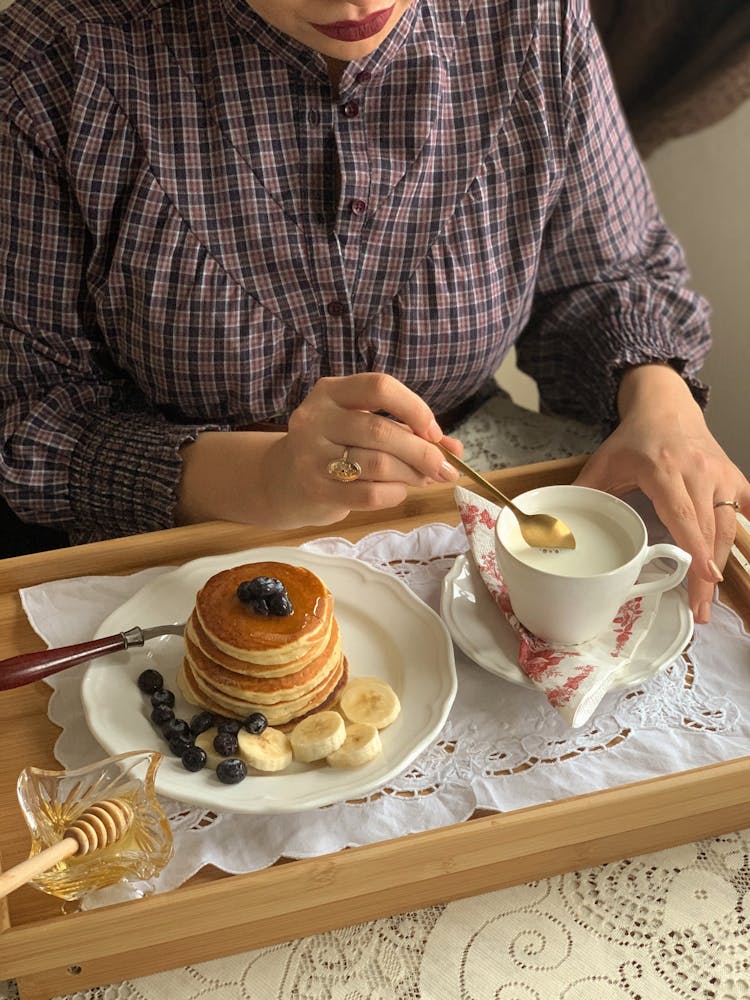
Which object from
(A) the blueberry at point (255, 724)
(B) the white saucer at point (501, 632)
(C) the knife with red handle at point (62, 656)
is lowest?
(C) the knife with red handle at point (62, 656)

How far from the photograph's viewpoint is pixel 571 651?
1.02 m

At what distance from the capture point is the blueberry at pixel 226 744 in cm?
93

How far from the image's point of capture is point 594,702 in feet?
3.16

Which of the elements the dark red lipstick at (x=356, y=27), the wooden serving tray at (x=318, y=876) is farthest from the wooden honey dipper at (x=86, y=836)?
the dark red lipstick at (x=356, y=27)

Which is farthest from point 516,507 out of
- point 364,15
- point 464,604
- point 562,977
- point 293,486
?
point 364,15

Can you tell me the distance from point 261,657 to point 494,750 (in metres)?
0.23

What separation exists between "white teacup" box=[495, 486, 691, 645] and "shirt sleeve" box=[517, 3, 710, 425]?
404 millimetres

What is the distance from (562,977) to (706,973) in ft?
0.40

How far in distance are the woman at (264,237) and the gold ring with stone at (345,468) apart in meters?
0.06

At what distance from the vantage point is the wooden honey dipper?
2.59 feet

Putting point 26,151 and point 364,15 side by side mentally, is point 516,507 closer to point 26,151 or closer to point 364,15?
point 364,15

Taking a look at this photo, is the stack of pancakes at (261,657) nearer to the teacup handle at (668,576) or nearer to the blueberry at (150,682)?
the blueberry at (150,682)

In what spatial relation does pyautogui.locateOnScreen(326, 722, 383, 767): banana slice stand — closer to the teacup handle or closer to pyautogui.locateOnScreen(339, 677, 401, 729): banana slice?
pyautogui.locateOnScreen(339, 677, 401, 729): banana slice

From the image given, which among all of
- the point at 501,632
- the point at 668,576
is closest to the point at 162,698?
the point at 501,632
